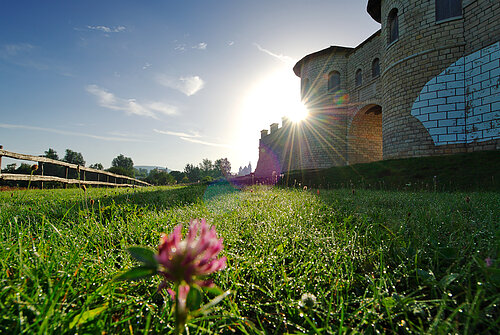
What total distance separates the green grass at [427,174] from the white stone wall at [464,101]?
271cm

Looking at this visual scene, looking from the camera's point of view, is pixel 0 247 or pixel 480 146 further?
pixel 480 146

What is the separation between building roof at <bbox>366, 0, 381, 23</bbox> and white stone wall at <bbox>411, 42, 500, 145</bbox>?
22.6ft

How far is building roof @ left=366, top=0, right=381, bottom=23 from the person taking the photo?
13.6m

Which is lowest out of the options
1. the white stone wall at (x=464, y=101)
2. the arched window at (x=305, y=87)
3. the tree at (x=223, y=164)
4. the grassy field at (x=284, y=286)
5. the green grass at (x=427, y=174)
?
the grassy field at (x=284, y=286)

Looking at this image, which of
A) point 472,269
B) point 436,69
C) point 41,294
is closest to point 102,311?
point 41,294

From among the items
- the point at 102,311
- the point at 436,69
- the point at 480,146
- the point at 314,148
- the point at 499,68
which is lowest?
the point at 102,311

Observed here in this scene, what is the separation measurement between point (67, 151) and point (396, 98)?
81.7 metres

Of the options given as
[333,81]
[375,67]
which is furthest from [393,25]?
[333,81]

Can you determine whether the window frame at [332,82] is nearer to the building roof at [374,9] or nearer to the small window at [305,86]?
the small window at [305,86]

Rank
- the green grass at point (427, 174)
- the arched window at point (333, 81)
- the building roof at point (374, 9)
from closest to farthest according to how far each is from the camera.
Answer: the green grass at point (427, 174) → the building roof at point (374, 9) → the arched window at point (333, 81)

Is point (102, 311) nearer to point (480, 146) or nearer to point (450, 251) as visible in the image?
point (450, 251)

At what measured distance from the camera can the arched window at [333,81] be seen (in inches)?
746

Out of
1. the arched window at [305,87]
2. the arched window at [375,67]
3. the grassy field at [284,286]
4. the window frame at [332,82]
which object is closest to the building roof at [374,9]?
the arched window at [375,67]

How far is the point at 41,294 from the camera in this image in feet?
2.59
